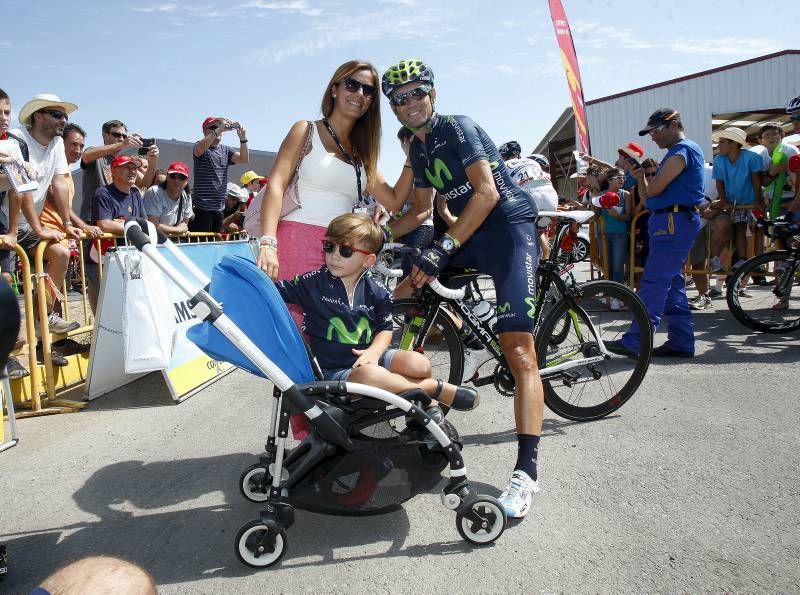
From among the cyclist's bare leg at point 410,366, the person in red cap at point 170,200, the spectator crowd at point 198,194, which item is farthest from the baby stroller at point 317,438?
the person in red cap at point 170,200

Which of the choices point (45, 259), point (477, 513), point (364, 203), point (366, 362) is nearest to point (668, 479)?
point (477, 513)

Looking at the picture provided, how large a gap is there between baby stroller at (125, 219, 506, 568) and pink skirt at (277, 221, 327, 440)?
668 mm

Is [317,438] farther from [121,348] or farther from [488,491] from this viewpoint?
[121,348]

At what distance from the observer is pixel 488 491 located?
3211 millimetres

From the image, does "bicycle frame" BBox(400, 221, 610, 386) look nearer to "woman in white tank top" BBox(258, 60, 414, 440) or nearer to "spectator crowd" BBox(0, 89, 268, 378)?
"woman in white tank top" BBox(258, 60, 414, 440)

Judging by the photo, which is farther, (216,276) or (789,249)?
(789,249)

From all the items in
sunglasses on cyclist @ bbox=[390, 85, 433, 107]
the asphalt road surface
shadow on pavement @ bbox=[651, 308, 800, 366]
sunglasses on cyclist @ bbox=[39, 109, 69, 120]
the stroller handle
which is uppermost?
sunglasses on cyclist @ bbox=[39, 109, 69, 120]

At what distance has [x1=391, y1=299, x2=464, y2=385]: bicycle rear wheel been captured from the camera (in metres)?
3.75

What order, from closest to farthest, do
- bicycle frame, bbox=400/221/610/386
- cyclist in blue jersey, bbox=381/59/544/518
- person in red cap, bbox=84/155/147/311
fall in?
cyclist in blue jersey, bbox=381/59/544/518 → bicycle frame, bbox=400/221/610/386 → person in red cap, bbox=84/155/147/311

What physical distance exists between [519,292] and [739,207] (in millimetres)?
6245

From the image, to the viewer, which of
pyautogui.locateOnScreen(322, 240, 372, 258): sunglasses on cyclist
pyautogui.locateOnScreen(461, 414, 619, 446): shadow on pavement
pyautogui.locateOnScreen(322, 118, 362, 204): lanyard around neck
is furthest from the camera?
pyautogui.locateOnScreen(461, 414, 619, 446): shadow on pavement

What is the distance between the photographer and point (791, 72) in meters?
21.9

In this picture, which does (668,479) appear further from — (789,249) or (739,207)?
(739,207)

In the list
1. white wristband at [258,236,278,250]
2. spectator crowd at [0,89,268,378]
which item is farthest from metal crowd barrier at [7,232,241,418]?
white wristband at [258,236,278,250]
